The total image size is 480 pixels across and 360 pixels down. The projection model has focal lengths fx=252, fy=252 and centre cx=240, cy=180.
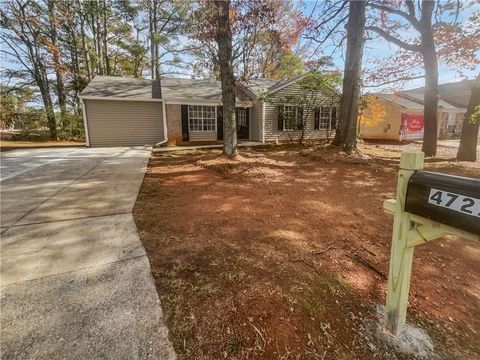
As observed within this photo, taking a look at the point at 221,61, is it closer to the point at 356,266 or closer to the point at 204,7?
the point at 204,7

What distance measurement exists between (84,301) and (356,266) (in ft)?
8.08

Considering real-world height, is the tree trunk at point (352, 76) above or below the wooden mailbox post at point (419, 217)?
above

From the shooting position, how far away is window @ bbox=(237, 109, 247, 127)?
1536cm

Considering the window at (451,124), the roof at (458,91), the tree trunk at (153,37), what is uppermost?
the tree trunk at (153,37)

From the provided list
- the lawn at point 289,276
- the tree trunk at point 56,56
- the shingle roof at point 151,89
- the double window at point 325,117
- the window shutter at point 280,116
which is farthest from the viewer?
the tree trunk at point 56,56

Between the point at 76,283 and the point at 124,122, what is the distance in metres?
13.4

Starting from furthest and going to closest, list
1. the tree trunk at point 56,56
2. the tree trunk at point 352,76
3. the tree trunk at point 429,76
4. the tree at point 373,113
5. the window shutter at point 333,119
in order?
the tree at point 373,113 < the tree trunk at point 56,56 < the window shutter at point 333,119 < the tree trunk at point 429,76 < the tree trunk at point 352,76

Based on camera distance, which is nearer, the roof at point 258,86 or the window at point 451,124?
the roof at point 258,86

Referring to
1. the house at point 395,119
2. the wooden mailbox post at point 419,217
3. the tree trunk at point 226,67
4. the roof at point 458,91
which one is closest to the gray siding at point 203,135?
the tree trunk at point 226,67

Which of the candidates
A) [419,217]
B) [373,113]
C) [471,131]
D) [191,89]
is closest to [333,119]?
[373,113]

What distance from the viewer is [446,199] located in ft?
4.11

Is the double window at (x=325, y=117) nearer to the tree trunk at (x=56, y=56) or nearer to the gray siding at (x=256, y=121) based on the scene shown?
the gray siding at (x=256, y=121)

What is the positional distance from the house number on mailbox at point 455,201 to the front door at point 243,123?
14524 mm

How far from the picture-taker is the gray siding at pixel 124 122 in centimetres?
1341
